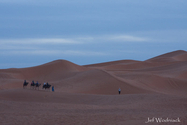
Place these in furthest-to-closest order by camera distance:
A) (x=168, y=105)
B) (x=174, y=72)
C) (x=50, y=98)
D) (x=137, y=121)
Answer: (x=174, y=72), (x=50, y=98), (x=168, y=105), (x=137, y=121)

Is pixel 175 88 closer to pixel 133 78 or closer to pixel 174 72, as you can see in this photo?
pixel 133 78

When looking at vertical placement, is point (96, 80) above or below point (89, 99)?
above

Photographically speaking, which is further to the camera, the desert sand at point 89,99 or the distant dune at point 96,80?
the distant dune at point 96,80

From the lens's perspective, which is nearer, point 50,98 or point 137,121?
point 137,121

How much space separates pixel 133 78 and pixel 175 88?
6.12 metres

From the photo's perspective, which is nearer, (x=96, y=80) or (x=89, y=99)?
(x=89, y=99)

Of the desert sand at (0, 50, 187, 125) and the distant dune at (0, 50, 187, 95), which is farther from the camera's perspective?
the distant dune at (0, 50, 187, 95)

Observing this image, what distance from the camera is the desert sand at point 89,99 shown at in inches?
517

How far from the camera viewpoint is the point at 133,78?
3834 cm

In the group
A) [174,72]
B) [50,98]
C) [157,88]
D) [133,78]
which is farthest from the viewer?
[174,72]

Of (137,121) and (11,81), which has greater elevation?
(11,81)

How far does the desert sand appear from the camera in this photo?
13125mm

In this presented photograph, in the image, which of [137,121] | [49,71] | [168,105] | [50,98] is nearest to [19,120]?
[137,121]

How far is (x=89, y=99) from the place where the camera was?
74.5 feet
